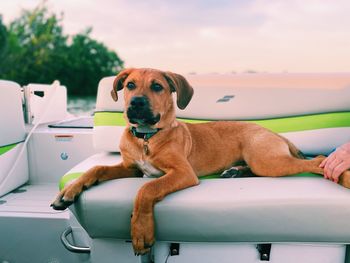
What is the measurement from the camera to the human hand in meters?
1.66

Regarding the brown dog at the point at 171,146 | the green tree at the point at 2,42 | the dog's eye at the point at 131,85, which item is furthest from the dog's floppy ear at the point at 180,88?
the green tree at the point at 2,42

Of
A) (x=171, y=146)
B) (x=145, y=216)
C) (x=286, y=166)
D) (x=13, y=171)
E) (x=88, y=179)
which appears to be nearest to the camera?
(x=145, y=216)

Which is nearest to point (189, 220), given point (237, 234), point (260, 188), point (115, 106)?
point (237, 234)

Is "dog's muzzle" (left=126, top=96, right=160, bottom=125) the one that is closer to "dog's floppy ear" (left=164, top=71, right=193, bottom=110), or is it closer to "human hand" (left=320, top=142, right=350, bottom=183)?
"dog's floppy ear" (left=164, top=71, right=193, bottom=110)

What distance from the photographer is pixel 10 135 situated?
2.73m

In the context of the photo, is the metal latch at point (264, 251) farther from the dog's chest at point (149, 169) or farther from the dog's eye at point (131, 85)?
the dog's eye at point (131, 85)

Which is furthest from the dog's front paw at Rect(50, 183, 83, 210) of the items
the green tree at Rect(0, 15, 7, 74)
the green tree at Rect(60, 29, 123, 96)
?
the green tree at Rect(0, 15, 7, 74)

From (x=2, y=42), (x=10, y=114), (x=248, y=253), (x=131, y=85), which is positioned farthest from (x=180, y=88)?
(x=2, y=42)

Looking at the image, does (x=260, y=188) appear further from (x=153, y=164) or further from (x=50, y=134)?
(x=50, y=134)

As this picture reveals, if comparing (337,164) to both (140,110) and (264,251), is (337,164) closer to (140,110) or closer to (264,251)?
(264,251)

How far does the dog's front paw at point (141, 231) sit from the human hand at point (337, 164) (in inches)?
36.0

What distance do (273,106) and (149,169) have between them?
42.6 inches

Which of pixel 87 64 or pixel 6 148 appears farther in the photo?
pixel 87 64

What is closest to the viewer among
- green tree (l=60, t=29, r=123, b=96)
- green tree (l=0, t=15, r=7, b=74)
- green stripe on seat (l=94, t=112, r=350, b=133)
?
green stripe on seat (l=94, t=112, r=350, b=133)
